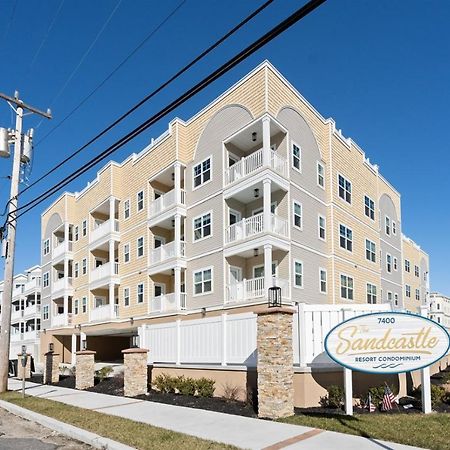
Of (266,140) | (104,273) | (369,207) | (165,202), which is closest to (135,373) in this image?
(266,140)

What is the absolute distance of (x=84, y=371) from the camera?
748 inches

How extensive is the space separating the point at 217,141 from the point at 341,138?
8.70 metres

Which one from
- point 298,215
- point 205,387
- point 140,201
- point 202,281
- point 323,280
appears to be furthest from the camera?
point 140,201

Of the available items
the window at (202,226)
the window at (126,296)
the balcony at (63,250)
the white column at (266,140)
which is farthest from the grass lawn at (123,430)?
the balcony at (63,250)

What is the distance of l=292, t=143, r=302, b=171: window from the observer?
24277 mm

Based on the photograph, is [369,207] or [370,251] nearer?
[370,251]

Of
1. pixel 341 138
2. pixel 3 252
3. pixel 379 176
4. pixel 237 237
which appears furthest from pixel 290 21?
pixel 379 176

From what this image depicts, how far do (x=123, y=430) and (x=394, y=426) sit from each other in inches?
210

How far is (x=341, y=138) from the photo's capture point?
96.5 ft

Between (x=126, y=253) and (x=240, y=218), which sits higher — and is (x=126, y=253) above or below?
below

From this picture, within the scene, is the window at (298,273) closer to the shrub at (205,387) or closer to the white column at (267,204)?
the white column at (267,204)

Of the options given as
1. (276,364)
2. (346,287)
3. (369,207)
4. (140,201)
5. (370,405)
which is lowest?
(370,405)

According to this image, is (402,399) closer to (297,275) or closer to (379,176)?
(297,275)

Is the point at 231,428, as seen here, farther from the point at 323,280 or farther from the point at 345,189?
the point at 345,189
